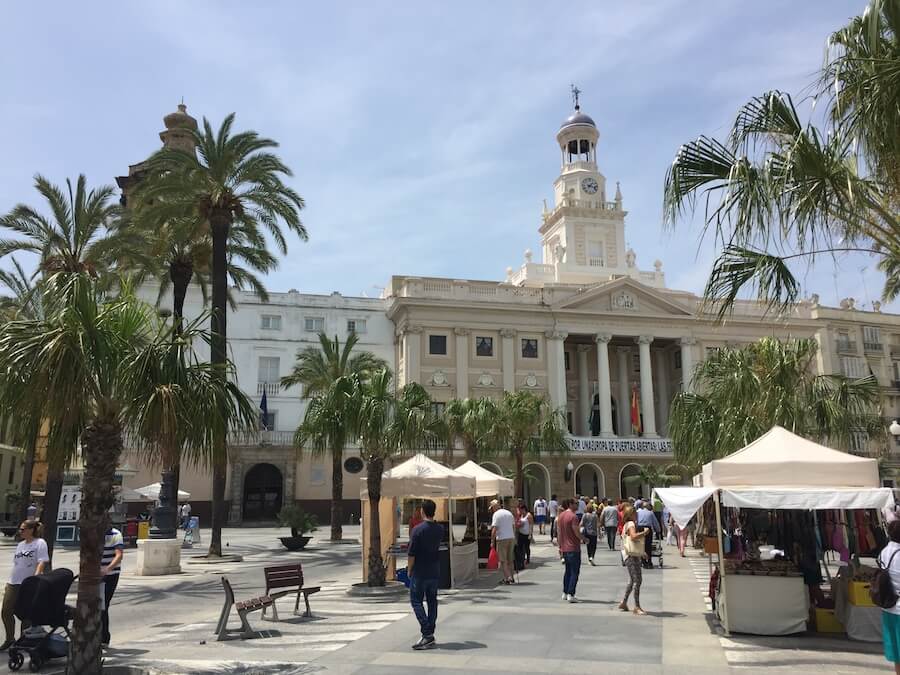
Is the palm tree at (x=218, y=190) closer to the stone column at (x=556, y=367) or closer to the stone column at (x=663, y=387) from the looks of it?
the stone column at (x=556, y=367)

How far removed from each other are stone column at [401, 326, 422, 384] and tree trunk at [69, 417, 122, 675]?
38285mm

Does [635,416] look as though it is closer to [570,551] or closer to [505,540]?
[505,540]

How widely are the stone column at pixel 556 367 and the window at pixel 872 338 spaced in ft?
81.1

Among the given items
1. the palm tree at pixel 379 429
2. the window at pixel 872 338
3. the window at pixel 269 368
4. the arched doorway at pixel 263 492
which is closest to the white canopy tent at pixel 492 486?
the palm tree at pixel 379 429

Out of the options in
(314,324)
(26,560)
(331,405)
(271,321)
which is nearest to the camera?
(26,560)

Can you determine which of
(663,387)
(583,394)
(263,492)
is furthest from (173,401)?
(663,387)

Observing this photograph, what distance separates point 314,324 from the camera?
164 ft

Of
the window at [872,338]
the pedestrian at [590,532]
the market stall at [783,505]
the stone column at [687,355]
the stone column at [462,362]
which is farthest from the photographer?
the window at [872,338]

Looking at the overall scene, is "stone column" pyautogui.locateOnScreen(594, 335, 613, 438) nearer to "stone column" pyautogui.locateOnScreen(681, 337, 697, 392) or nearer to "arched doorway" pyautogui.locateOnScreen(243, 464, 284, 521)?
"stone column" pyautogui.locateOnScreen(681, 337, 697, 392)

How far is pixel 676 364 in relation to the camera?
53.4 meters

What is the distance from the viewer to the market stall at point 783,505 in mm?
9797

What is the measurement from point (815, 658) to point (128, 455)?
1623 inches

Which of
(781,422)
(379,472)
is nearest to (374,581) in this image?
(379,472)

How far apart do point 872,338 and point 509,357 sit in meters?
29.2
